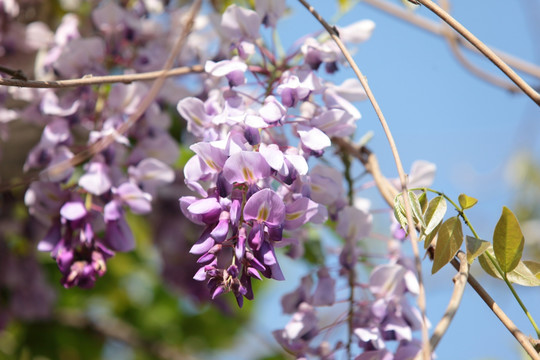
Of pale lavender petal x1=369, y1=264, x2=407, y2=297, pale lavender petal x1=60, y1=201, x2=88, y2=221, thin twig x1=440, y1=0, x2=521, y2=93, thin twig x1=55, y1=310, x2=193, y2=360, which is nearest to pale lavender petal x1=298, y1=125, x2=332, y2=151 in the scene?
pale lavender petal x1=369, y1=264, x2=407, y2=297

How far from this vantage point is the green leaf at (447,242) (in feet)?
2.22

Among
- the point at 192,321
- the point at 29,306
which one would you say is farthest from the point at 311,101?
the point at 192,321

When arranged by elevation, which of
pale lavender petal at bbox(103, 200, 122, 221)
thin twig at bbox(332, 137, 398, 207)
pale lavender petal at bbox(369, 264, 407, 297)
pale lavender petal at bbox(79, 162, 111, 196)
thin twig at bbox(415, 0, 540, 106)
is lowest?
pale lavender petal at bbox(103, 200, 122, 221)

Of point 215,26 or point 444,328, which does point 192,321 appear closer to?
point 215,26

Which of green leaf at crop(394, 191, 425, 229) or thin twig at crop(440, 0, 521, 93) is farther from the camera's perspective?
thin twig at crop(440, 0, 521, 93)

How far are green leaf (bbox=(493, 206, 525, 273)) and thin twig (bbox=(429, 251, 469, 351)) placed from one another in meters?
0.04

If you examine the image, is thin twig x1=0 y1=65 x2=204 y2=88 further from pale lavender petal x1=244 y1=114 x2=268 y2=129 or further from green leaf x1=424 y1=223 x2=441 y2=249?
green leaf x1=424 y1=223 x2=441 y2=249

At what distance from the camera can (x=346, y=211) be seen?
35.3 inches

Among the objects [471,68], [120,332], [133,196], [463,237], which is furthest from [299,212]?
[120,332]

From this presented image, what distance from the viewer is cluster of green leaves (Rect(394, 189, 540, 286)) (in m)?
0.66

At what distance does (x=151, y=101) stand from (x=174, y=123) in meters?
0.49

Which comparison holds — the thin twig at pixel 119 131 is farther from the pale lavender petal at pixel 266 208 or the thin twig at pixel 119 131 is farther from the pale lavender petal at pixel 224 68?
the pale lavender petal at pixel 266 208

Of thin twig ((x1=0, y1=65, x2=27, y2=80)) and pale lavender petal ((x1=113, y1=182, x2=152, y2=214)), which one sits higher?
thin twig ((x1=0, y1=65, x2=27, y2=80))

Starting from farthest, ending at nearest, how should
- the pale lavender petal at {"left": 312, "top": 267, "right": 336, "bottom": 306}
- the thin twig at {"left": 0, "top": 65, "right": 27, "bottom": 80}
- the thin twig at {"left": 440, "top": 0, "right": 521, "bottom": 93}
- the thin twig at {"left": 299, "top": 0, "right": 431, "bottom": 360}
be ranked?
1. the thin twig at {"left": 440, "top": 0, "right": 521, "bottom": 93}
2. the pale lavender petal at {"left": 312, "top": 267, "right": 336, "bottom": 306}
3. the thin twig at {"left": 0, "top": 65, "right": 27, "bottom": 80}
4. the thin twig at {"left": 299, "top": 0, "right": 431, "bottom": 360}
